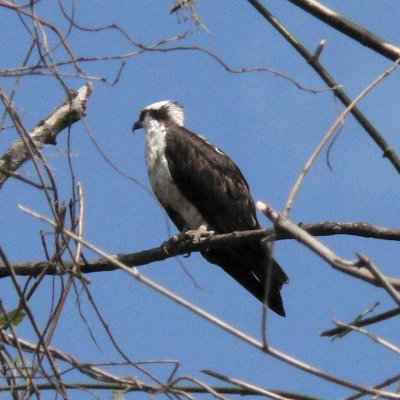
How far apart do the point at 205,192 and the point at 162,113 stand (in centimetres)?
101

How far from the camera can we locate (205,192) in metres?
6.18

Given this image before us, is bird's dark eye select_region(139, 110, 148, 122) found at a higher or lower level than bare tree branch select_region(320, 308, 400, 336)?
higher

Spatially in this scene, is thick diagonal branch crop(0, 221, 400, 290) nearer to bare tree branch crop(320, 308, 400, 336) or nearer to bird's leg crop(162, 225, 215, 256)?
bird's leg crop(162, 225, 215, 256)

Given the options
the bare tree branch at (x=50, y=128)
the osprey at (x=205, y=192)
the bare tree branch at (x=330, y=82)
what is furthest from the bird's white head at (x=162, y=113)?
the bare tree branch at (x=330, y=82)

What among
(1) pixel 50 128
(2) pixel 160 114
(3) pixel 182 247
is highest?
(2) pixel 160 114

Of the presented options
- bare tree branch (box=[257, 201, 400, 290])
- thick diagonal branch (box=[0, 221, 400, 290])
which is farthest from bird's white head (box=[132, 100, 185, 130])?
bare tree branch (box=[257, 201, 400, 290])

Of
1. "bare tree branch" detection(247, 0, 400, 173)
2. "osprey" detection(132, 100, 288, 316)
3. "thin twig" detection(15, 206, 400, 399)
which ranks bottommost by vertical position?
"thin twig" detection(15, 206, 400, 399)

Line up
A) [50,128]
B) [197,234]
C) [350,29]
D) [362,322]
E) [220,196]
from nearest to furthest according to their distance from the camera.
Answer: [362,322] → [350,29] → [50,128] → [197,234] → [220,196]

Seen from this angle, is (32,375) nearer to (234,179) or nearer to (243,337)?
(243,337)

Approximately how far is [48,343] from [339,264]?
1.22 meters

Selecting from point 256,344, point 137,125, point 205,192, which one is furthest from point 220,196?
point 256,344

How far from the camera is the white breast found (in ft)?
20.2

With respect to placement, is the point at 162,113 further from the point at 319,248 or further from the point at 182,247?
the point at 319,248

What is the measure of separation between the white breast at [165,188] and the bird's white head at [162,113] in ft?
1.84
